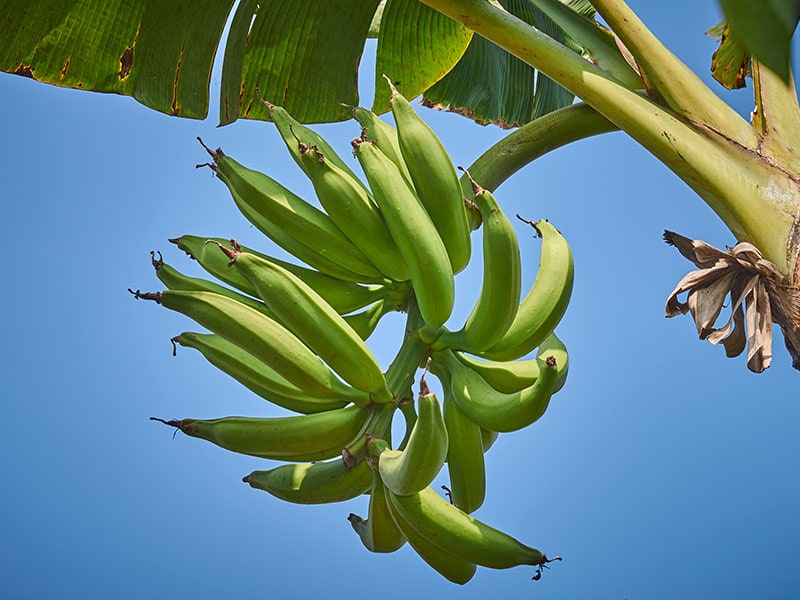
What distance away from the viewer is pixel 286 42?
139cm

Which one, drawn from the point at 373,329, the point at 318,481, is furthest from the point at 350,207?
the point at 318,481

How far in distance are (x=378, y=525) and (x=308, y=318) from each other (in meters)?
0.25

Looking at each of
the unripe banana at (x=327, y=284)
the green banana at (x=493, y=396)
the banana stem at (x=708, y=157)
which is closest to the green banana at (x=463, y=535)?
the green banana at (x=493, y=396)

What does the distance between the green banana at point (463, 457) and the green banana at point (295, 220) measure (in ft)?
0.67

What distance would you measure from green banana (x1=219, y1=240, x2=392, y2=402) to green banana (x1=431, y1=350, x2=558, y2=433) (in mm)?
110

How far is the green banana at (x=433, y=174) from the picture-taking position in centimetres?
87

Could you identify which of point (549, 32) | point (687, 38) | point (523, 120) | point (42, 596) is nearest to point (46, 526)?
point (42, 596)

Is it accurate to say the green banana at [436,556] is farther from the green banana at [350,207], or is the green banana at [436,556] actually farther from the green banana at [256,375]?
the green banana at [350,207]

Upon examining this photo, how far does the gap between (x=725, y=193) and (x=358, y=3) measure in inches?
31.4

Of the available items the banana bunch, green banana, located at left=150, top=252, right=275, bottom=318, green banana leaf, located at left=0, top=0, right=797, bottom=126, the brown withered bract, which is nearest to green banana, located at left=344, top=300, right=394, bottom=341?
the banana bunch

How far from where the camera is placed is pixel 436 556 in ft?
2.56

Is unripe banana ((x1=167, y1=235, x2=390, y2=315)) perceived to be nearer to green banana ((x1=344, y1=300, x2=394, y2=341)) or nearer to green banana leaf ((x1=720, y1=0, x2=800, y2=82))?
green banana ((x1=344, y1=300, x2=394, y2=341))

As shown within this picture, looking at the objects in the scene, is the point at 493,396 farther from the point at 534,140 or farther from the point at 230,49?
the point at 230,49

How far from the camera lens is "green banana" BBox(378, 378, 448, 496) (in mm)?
649
